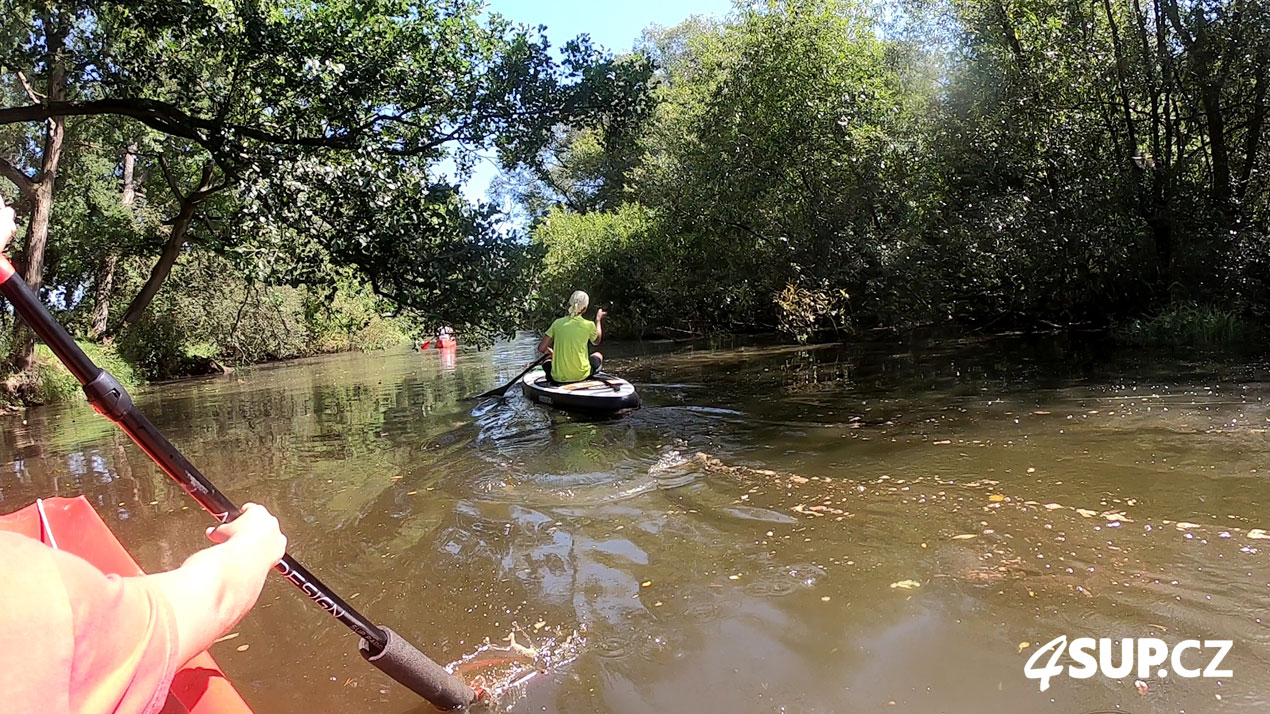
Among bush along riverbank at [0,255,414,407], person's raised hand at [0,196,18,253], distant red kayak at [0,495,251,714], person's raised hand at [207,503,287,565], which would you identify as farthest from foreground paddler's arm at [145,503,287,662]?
bush along riverbank at [0,255,414,407]

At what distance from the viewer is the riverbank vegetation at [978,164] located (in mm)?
13523

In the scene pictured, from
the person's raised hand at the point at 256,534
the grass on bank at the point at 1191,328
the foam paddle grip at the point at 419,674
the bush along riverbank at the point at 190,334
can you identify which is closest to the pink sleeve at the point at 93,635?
the person's raised hand at the point at 256,534

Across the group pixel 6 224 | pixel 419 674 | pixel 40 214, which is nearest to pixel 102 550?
pixel 6 224

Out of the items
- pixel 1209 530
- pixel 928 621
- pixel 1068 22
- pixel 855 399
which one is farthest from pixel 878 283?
pixel 928 621

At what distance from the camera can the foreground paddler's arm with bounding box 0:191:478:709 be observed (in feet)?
5.89

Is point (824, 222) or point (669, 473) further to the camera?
point (824, 222)

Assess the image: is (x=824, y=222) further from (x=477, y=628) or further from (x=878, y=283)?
(x=477, y=628)

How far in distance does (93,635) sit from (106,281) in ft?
79.9

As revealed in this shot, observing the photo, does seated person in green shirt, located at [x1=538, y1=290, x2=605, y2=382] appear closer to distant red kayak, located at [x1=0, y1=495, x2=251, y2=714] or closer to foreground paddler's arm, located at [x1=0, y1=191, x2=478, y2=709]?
foreground paddler's arm, located at [x1=0, y1=191, x2=478, y2=709]

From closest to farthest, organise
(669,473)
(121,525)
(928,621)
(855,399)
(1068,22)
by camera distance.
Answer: (928,621) → (121,525) → (669,473) → (855,399) → (1068,22)

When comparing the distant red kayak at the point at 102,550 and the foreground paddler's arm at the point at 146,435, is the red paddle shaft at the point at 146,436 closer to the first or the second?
the foreground paddler's arm at the point at 146,435

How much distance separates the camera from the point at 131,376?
20172mm

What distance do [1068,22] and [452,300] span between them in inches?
496

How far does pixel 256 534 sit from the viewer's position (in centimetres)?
151
